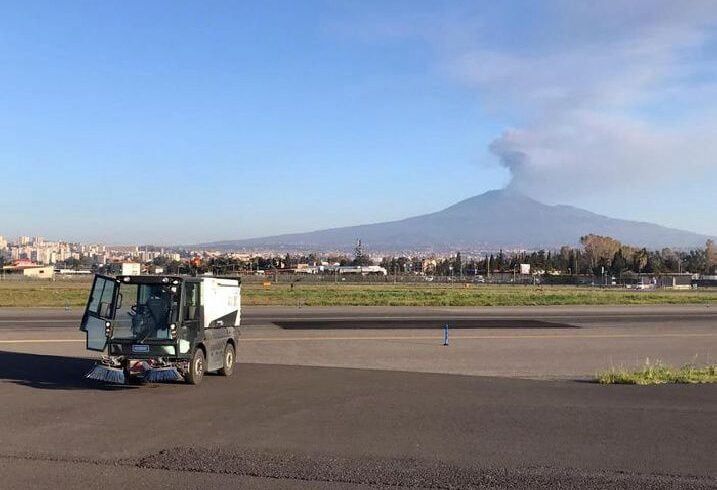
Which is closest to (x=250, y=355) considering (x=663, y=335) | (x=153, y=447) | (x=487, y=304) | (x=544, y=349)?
(x=544, y=349)

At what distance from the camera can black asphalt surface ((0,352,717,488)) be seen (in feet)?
23.0

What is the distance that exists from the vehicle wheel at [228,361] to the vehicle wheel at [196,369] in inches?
43.2

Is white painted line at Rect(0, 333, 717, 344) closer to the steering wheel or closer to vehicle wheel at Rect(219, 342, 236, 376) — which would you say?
vehicle wheel at Rect(219, 342, 236, 376)

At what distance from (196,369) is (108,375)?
1.48 m

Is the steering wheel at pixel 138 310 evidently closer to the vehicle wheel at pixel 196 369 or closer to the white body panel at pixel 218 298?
the white body panel at pixel 218 298

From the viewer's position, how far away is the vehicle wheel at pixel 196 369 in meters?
12.7

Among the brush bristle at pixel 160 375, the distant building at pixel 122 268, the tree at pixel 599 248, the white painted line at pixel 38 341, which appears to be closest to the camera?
the brush bristle at pixel 160 375

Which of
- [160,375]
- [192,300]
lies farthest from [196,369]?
[192,300]

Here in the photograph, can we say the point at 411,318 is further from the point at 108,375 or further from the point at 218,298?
the point at 108,375

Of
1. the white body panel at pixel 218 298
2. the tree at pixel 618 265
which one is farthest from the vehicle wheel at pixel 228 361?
the tree at pixel 618 265

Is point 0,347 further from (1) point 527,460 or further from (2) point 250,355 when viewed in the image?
(1) point 527,460

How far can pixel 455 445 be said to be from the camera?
27.2ft

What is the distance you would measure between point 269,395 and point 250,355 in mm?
6622

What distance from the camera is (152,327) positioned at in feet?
42.3
